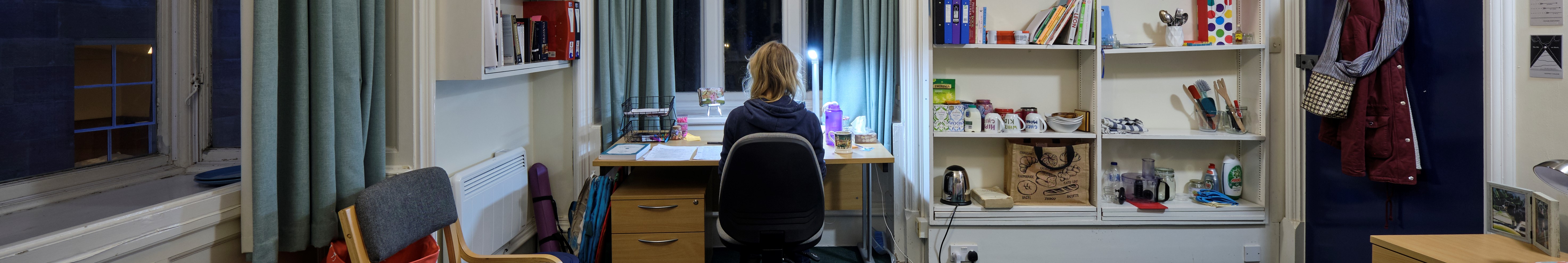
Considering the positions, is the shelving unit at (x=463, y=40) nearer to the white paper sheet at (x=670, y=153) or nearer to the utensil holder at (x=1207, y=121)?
the white paper sheet at (x=670, y=153)

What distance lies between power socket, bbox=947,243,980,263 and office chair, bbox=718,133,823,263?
94 cm

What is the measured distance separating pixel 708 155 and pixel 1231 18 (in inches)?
86.9

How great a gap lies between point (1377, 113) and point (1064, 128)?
1.03 meters

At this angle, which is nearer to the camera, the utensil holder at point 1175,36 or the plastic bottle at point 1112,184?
the utensil holder at point 1175,36

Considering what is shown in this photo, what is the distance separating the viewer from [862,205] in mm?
3348

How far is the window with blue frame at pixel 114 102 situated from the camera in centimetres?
173

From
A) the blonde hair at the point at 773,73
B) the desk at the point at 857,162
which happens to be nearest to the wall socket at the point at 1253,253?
the desk at the point at 857,162

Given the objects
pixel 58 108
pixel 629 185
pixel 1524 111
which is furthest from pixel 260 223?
pixel 1524 111

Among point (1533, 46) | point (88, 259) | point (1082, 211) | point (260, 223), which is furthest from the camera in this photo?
point (1082, 211)

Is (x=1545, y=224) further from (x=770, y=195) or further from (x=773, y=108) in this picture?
(x=773, y=108)

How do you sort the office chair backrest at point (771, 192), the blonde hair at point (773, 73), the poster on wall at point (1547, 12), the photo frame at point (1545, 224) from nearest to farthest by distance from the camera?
1. the photo frame at point (1545, 224)
2. the poster on wall at point (1547, 12)
3. the office chair backrest at point (771, 192)
4. the blonde hair at point (773, 73)

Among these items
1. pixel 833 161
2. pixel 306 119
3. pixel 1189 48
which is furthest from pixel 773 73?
pixel 1189 48

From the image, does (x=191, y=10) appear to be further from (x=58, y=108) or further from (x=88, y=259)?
(x=88, y=259)

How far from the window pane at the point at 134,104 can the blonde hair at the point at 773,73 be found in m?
1.66
